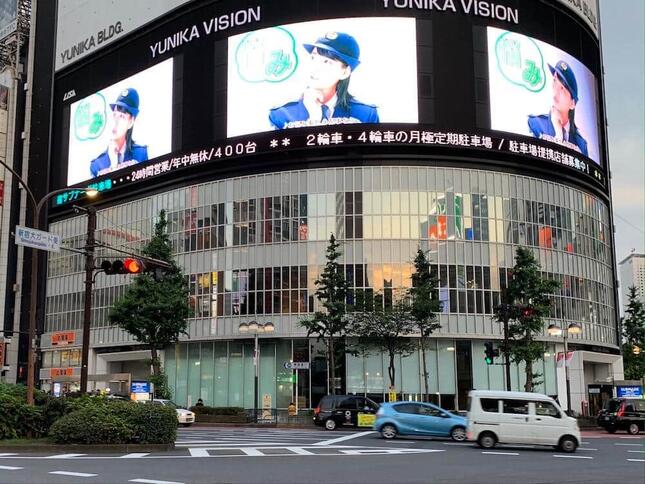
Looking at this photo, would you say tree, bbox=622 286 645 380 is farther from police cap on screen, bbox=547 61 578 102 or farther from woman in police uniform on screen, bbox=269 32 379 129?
woman in police uniform on screen, bbox=269 32 379 129

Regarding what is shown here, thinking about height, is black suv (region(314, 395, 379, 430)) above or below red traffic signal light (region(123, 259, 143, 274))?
below

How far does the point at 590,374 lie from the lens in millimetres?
67000

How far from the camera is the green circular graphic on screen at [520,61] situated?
60.8 m

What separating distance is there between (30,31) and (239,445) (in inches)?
3056

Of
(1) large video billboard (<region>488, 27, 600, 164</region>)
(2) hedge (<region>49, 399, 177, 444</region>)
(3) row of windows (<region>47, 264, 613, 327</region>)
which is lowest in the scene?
(2) hedge (<region>49, 399, 177, 444</region>)

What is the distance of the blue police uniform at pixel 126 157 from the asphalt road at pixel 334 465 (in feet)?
149

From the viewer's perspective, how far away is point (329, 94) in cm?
5869

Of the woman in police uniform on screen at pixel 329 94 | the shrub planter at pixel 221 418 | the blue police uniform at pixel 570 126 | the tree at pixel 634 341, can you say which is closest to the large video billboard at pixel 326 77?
the woman in police uniform on screen at pixel 329 94

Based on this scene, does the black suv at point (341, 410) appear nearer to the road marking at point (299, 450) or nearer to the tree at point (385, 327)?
the tree at point (385, 327)

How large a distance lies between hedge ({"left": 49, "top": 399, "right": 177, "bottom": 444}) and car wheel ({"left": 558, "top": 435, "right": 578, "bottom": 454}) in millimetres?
12413

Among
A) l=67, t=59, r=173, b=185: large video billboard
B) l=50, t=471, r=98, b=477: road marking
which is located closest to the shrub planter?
l=67, t=59, r=173, b=185: large video billboard

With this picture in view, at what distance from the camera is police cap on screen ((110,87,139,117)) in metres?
69.4

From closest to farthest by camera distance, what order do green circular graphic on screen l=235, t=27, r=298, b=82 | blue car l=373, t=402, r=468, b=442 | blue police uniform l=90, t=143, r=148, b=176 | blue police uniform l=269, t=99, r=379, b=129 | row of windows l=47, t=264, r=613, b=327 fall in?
blue car l=373, t=402, r=468, b=442, row of windows l=47, t=264, r=613, b=327, blue police uniform l=269, t=99, r=379, b=129, green circular graphic on screen l=235, t=27, r=298, b=82, blue police uniform l=90, t=143, r=148, b=176

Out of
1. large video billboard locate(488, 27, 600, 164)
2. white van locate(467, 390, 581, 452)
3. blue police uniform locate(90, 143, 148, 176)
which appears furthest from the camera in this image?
blue police uniform locate(90, 143, 148, 176)
